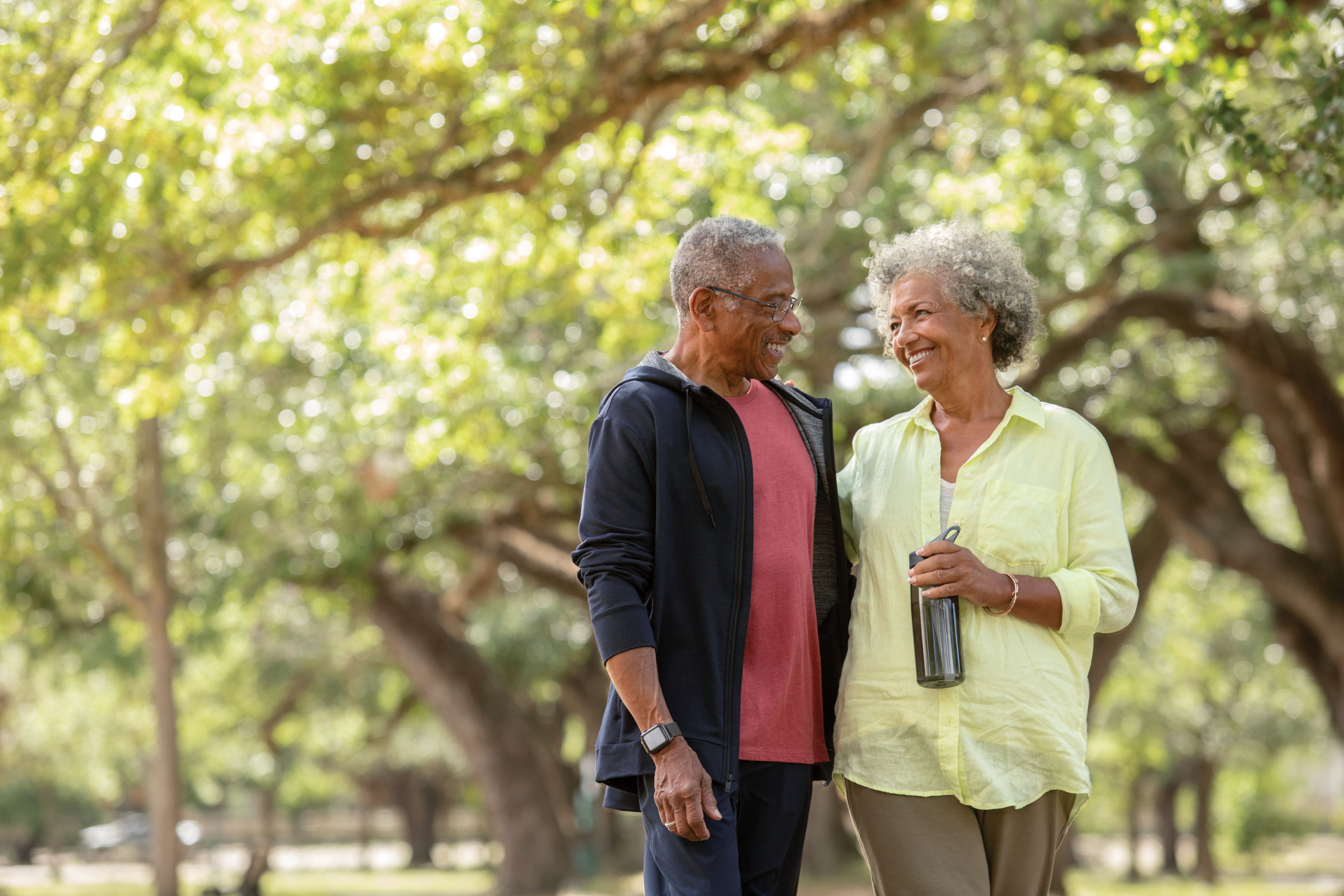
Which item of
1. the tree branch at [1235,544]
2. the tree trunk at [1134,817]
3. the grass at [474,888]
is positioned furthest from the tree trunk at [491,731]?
the tree trunk at [1134,817]

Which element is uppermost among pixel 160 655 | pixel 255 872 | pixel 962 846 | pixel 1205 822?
pixel 962 846

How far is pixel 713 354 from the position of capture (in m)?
3.05

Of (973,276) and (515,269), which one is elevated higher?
(515,269)

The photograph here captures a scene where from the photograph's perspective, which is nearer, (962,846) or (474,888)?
(962,846)

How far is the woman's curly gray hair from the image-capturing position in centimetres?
304

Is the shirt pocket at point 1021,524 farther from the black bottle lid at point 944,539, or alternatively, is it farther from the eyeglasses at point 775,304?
the eyeglasses at point 775,304

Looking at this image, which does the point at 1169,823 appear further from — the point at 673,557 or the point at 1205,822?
the point at 673,557

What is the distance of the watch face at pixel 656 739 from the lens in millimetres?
2635

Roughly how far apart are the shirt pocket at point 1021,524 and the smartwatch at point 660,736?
822 millimetres

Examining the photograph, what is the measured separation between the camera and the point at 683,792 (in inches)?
103

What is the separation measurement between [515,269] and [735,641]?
7009 millimetres

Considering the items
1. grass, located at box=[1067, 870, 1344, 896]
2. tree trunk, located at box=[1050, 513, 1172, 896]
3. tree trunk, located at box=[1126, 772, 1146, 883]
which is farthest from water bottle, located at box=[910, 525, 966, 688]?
tree trunk, located at box=[1126, 772, 1146, 883]

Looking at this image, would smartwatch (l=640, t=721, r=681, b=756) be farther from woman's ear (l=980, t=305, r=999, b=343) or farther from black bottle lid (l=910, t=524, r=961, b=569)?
woman's ear (l=980, t=305, r=999, b=343)

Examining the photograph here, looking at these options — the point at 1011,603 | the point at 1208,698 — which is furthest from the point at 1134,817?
the point at 1011,603
